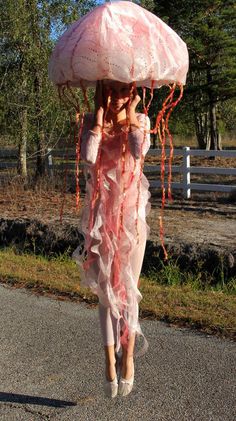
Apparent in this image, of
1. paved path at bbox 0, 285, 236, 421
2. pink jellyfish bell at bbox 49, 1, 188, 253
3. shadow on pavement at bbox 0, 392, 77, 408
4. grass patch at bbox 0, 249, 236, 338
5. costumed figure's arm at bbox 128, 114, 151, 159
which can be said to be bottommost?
shadow on pavement at bbox 0, 392, 77, 408

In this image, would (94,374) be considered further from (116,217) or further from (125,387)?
(116,217)

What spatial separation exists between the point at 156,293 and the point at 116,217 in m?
2.44

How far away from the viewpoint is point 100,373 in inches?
158

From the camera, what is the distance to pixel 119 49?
119 inches

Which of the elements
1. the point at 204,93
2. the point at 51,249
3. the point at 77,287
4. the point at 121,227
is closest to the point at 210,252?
the point at 77,287

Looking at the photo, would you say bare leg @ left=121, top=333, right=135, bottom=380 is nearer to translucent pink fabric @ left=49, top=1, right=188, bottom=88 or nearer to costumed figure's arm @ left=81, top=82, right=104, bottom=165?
costumed figure's arm @ left=81, top=82, right=104, bottom=165

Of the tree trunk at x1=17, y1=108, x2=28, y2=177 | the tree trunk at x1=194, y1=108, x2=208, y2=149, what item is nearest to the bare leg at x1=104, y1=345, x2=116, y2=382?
the tree trunk at x1=17, y1=108, x2=28, y2=177

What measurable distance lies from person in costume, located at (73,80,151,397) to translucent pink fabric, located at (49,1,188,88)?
0.71 feet

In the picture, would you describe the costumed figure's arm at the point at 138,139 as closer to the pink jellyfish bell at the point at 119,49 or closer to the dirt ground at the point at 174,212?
the pink jellyfish bell at the point at 119,49

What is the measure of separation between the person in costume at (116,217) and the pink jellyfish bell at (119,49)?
219 mm

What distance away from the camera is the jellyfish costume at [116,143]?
121 inches

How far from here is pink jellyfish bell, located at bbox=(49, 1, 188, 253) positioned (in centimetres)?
305

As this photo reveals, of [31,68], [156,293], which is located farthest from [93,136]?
[31,68]

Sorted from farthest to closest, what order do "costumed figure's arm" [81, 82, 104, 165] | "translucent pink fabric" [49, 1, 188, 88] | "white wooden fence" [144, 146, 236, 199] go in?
"white wooden fence" [144, 146, 236, 199], "costumed figure's arm" [81, 82, 104, 165], "translucent pink fabric" [49, 1, 188, 88]
